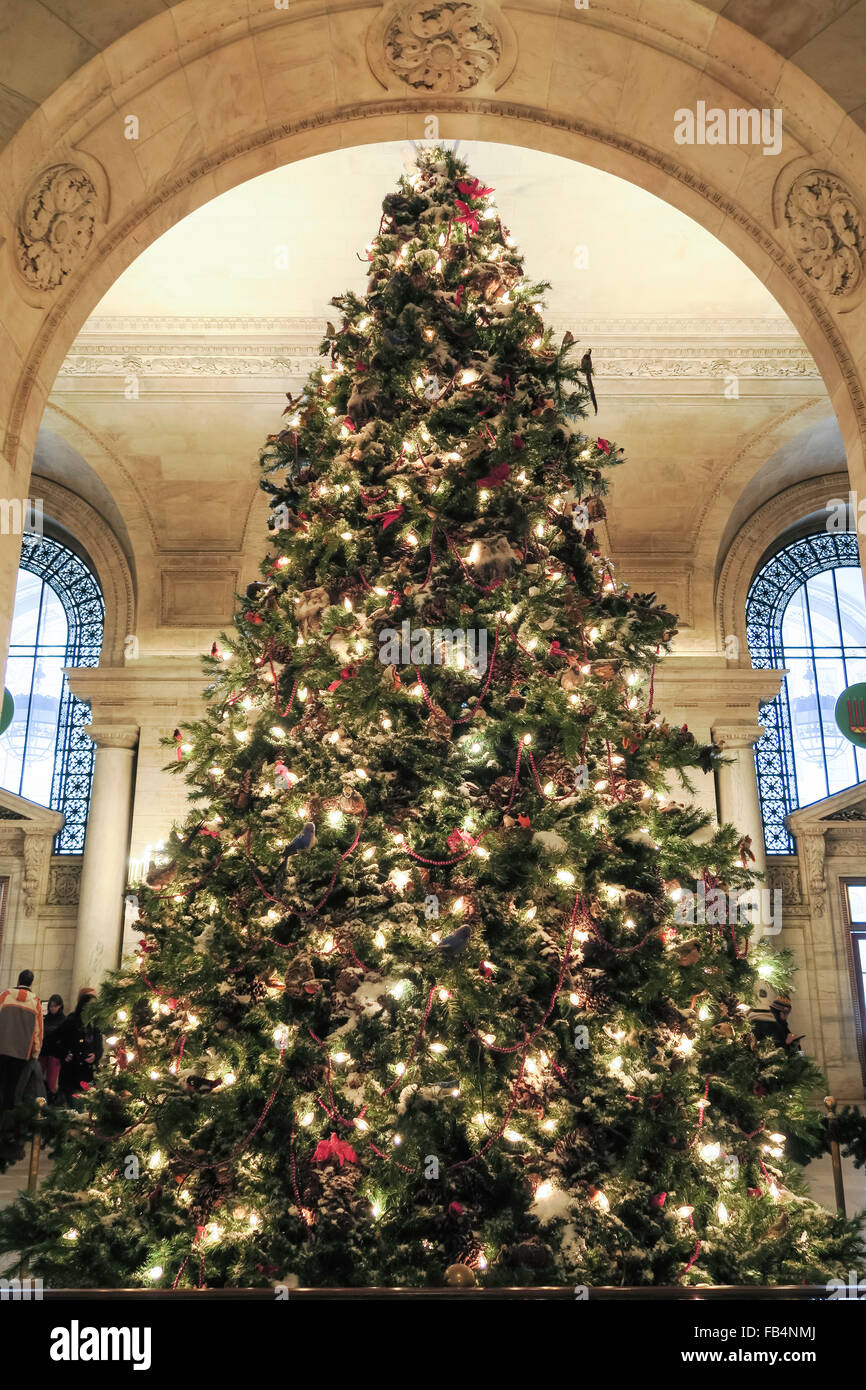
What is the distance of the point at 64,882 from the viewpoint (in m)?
11.9

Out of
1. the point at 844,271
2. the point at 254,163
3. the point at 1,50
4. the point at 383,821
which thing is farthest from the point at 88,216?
the point at 844,271

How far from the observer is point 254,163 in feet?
15.2

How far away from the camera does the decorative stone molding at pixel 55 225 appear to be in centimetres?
382

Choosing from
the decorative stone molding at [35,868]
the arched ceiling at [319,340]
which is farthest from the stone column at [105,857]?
the arched ceiling at [319,340]

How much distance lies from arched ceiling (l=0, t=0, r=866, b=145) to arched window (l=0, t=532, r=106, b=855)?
31.2ft

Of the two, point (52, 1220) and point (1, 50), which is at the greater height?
point (1, 50)

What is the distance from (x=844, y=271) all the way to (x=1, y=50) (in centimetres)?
329

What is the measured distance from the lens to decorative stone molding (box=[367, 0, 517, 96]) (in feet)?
14.2

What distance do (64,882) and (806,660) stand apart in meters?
9.82

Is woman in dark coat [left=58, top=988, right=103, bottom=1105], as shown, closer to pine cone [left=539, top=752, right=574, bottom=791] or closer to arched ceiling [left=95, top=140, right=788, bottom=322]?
pine cone [left=539, top=752, right=574, bottom=791]

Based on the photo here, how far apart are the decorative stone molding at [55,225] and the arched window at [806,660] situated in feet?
33.4

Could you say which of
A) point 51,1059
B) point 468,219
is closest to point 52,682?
point 51,1059

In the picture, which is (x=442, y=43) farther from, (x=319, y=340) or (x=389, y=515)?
(x=319, y=340)
